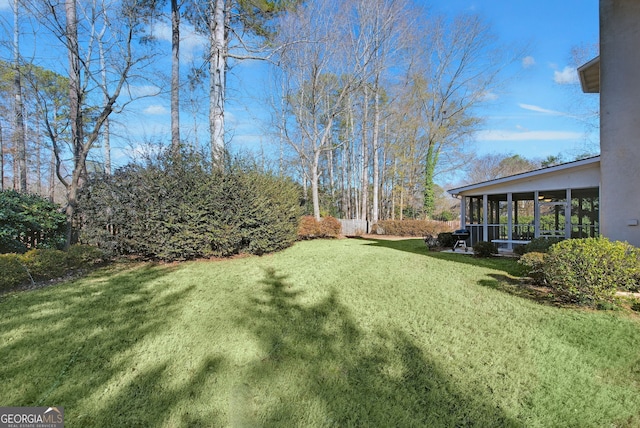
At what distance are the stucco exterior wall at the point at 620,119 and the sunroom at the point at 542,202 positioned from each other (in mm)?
3666

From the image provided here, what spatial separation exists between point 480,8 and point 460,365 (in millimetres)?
26285

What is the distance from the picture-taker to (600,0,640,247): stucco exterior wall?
519 centimetres

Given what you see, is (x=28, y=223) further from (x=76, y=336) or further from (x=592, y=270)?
(x=592, y=270)

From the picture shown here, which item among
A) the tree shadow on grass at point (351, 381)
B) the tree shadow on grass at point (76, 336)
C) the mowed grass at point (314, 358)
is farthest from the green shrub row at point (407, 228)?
the tree shadow on grass at point (351, 381)

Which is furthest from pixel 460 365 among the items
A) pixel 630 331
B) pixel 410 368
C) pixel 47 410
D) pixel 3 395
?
pixel 3 395

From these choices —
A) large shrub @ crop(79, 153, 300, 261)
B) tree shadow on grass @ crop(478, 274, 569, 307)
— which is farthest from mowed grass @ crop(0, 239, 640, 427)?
large shrub @ crop(79, 153, 300, 261)

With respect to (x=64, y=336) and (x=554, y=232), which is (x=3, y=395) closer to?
(x=64, y=336)

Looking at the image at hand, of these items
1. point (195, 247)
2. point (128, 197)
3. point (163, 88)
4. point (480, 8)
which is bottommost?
point (195, 247)

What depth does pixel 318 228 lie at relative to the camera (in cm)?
1473

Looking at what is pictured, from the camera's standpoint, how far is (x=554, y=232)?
33.9 ft

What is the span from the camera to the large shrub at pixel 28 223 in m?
5.78

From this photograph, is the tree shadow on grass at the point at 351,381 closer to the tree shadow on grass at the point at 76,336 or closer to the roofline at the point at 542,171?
the tree shadow on grass at the point at 76,336

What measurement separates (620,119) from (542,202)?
5461mm

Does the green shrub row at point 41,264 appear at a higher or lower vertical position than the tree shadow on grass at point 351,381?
higher
